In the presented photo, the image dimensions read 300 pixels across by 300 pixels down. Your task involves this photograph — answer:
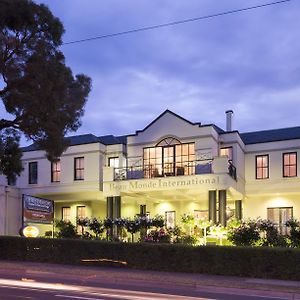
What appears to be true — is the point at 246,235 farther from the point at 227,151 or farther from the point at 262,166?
the point at 262,166

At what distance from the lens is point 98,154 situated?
34281 mm

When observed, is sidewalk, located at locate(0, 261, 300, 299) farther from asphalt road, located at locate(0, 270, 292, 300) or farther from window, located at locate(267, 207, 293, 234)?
window, located at locate(267, 207, 293, 234)

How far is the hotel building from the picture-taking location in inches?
1176

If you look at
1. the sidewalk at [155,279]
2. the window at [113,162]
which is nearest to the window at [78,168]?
the window at [113,162]

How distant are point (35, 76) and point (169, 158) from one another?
1308cm

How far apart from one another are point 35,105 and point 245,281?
Result: 1047 cm

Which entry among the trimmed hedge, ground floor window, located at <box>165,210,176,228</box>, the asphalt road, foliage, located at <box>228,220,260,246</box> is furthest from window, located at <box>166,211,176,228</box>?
the asphalt road

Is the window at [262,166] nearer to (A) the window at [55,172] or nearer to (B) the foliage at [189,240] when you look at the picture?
(B) the foliage at [189,240]

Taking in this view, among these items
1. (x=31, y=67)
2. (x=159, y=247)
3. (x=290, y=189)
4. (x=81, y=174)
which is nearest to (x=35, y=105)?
(x=31, y=67)

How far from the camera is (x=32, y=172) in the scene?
3697cm

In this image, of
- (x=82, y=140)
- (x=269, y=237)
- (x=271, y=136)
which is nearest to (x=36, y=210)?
(x=82, y=140)

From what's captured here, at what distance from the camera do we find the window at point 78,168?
35000mm

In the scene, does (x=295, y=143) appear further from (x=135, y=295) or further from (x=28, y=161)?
(x=135, y=295)

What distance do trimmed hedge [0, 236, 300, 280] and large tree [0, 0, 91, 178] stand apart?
4048 mm
